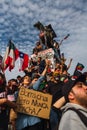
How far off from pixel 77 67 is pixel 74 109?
12154 millimetres

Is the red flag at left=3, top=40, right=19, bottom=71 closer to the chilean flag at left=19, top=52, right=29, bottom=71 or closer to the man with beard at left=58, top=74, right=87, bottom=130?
the chilean flag at left=19, top=52, right=29, bottom=71

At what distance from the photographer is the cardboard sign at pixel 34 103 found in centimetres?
610

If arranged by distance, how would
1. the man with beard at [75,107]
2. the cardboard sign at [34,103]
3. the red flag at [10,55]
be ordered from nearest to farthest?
the man with beard at [75,107] < the cardboard sign at [34,103] < the red flag at [10,55]

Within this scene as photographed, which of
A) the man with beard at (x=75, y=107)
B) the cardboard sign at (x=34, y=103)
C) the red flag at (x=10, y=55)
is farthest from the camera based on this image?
the red flag at (x=10, y=55)

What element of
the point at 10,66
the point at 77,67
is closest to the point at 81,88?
the point at 10,66

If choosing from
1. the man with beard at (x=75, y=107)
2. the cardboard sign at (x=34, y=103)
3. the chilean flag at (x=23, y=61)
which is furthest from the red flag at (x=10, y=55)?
the man with beard at (x=75, y=107)

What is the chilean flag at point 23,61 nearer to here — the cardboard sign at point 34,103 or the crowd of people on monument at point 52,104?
the crowd of people on monument at point 52,104

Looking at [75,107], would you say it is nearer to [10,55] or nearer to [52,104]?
[52,104]

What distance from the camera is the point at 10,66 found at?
41.2 ft

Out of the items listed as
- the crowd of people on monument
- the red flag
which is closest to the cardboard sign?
the crowd of people on monument

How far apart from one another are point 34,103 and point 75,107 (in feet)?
12.1

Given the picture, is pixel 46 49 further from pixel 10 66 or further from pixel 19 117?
pixel 19 117

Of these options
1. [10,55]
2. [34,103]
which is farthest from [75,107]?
[10,55]

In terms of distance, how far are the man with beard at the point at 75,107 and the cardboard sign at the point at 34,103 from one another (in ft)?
10.3
